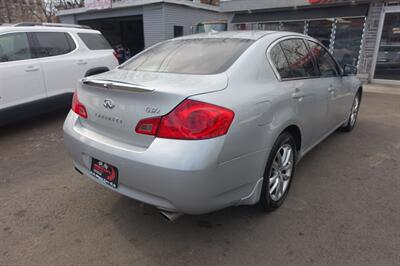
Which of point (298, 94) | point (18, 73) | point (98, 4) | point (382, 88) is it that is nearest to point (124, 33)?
point (98, 4)

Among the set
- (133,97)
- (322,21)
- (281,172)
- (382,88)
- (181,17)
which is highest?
(181,17)

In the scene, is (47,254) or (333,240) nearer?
(47,254)

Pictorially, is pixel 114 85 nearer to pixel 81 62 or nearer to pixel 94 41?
pixel 81 62

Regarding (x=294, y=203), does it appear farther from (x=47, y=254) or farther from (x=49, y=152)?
(x=49, y=152)

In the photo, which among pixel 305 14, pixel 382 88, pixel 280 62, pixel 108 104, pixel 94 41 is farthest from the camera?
pixel 305 14

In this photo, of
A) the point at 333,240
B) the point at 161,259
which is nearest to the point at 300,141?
the point at 333,240

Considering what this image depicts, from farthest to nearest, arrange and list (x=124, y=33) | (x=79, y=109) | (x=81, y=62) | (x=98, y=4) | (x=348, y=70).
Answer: (x=124, y=33)
(x=98, y=4)
(x=81, y=62)
(x=348, y=70)
(x=79, y=109)

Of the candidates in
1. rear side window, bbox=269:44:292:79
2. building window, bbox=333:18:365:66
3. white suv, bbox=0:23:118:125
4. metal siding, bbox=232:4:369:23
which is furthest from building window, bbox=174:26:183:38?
rear side window, bbox=269:44:292:79

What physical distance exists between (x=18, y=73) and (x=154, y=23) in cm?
1088

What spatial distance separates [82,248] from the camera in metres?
2.31

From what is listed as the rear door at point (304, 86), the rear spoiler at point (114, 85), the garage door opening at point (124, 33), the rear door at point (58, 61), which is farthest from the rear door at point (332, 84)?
the garage door opening at point (124, 33)

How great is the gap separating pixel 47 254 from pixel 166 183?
1.14m

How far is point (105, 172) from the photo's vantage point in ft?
7.57

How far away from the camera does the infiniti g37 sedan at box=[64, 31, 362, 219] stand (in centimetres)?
196
